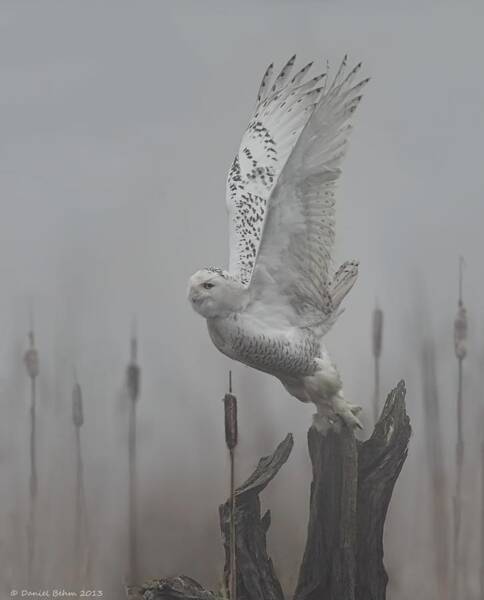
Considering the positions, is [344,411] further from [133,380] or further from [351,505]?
[133,380]

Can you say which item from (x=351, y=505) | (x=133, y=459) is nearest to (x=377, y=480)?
(x=351, y=505)

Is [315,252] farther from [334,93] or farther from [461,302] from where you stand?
[461,302]

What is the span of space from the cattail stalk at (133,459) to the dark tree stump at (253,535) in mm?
287

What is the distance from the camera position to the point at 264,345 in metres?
1.49

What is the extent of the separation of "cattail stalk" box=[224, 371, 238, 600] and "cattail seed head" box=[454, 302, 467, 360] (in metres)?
0.54

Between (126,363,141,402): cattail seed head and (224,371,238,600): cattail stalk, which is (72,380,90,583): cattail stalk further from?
(224,371,238,600): cattail stalk

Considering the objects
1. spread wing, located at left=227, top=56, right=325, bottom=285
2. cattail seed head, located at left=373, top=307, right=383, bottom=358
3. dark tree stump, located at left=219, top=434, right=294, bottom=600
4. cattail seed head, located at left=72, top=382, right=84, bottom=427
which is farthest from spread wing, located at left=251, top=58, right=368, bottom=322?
cattail seed head, located at left=72, top=382, right=84, bottom=427

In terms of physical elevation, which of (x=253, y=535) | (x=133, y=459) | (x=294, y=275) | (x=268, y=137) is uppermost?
(x=268, y=137)

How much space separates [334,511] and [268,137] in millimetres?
573

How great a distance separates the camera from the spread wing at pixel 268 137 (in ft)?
5.35

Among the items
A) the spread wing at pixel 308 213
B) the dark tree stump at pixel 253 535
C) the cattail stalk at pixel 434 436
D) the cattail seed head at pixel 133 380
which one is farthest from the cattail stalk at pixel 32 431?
the cattail stalk at pixel 434 436

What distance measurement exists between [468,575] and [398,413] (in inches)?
20.3

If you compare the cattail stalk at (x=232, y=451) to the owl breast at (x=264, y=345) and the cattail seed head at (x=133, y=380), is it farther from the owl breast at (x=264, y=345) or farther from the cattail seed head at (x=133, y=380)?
the cattail seed head at (x=133, y=380)

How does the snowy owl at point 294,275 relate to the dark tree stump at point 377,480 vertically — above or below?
above
